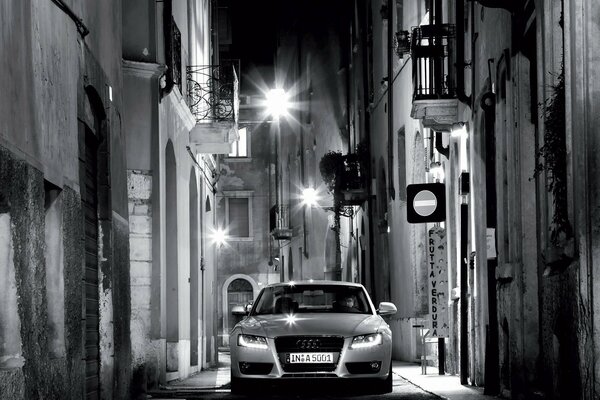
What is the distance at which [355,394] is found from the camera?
53.0ft

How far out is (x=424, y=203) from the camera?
1920 cm

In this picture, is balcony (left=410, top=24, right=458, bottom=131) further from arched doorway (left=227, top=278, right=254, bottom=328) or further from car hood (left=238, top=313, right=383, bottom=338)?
arched doorway (left=227, top=278, right=254, bottom=328)

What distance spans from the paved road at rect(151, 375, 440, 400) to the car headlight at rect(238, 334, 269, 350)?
2.00ft

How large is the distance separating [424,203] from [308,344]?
422 cm

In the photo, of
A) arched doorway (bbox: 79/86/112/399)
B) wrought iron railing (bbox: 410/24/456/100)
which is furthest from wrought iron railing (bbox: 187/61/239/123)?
arched doorway (bbox: 79/86/112/399)

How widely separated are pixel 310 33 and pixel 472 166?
2597 cm

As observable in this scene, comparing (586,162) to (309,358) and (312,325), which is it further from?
(312,325)

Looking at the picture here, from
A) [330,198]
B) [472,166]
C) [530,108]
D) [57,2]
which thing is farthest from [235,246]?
[57,2]

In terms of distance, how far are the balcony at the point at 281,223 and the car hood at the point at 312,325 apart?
104 ft

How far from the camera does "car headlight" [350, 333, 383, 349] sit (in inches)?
625

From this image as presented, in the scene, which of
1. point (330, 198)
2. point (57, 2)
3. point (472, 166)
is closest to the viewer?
point (57, 2)

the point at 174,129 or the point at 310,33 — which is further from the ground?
the point at 310,33

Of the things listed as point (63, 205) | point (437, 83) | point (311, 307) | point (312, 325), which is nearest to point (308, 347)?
point (312, 325)

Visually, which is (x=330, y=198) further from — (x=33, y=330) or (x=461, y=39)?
(x=33, y=330)
